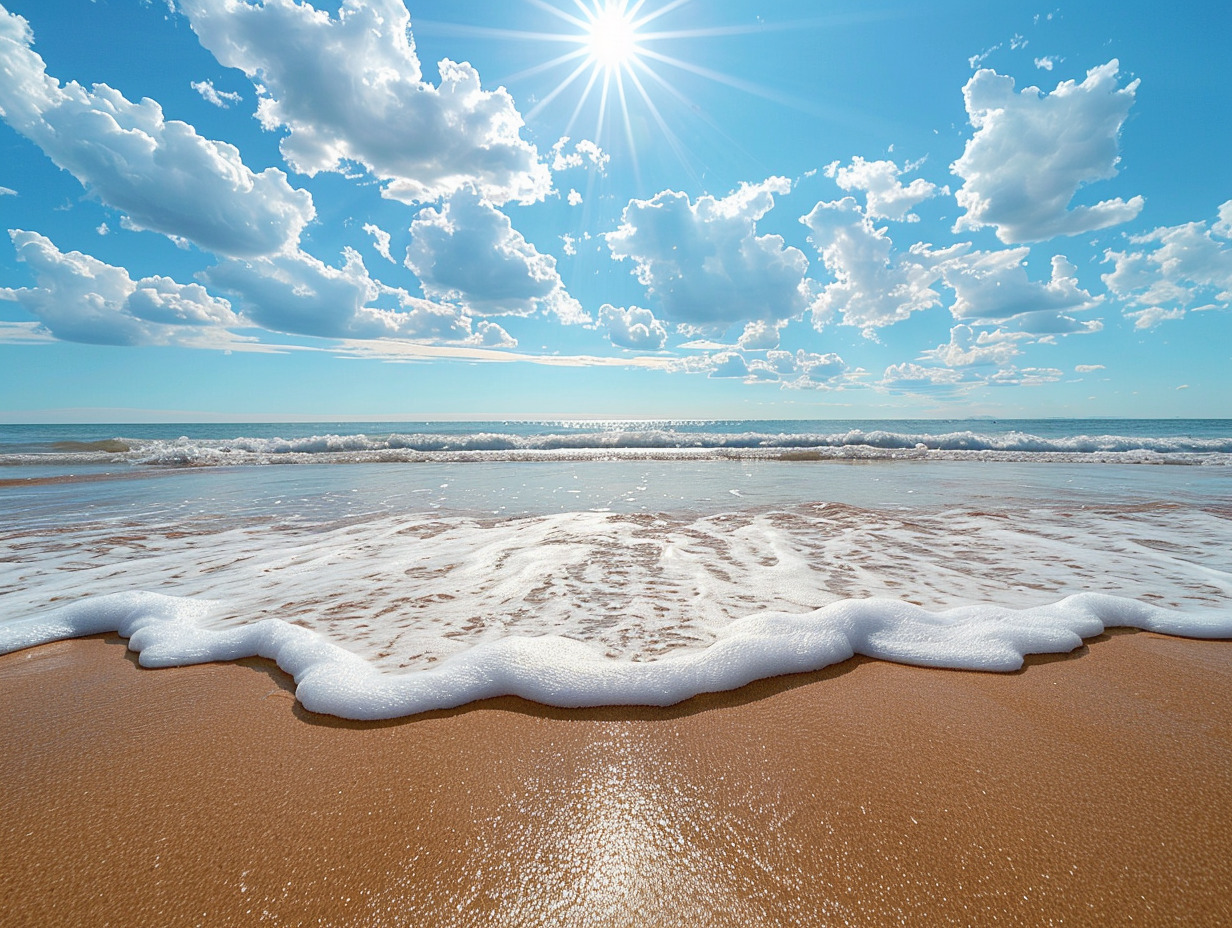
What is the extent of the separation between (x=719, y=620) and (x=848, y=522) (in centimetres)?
355

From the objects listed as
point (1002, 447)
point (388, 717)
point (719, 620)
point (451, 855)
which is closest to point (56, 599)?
point (388, 717)

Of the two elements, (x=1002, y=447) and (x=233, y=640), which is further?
(x=1002, y=447)

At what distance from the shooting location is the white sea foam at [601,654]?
7.06 feet

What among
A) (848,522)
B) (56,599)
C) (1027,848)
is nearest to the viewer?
(1027,848)

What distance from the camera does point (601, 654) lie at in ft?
8.07

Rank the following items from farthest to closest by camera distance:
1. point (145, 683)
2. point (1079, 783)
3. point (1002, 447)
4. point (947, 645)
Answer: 1. point (1002, 447)
2. point (947, 645)
3. point (145, 683)
4. point (1079, 783)

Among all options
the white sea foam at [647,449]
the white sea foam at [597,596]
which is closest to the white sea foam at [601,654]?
the white sea foam at [597,596]

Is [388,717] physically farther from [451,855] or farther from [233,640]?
[233,640]

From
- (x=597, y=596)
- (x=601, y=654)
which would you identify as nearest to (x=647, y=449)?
(x=597, y=596)

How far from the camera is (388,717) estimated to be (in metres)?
2.04

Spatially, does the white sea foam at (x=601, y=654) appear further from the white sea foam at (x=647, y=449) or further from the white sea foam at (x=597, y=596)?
the white sea foam at (x=647, y=449)

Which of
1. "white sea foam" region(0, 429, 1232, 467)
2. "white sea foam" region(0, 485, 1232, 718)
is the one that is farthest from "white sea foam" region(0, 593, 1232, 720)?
"white sea foam" region(0, 429, 1232, 467)

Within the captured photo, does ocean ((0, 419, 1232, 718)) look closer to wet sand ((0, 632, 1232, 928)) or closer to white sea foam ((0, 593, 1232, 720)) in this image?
white sea foam ((0, 593, 1232, 720))

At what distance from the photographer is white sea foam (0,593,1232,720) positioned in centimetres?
215
